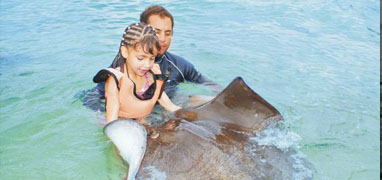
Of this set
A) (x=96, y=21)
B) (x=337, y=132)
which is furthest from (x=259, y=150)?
(x=96, y=21)

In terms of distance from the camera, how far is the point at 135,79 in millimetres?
3674

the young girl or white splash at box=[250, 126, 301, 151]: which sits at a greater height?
the young girl

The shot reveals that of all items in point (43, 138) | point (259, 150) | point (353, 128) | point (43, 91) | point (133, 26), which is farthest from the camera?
point (43, 91)

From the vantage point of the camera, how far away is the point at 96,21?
9414 mm

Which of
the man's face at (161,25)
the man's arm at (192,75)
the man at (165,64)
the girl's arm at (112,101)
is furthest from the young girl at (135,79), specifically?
the man's arm at (192,75)

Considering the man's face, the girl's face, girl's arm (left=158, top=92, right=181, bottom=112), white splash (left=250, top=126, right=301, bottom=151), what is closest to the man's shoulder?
the man's face

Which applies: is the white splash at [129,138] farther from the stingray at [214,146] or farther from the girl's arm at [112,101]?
the girl's arm at [112,101]

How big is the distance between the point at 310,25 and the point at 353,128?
19.5 ft

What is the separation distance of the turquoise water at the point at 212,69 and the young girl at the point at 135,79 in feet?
1.65

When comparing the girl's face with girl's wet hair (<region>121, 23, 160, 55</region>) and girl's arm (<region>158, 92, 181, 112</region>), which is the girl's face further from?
girl's arm (<region>158, 92, 181, 112</region>)

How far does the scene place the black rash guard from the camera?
4.39 meters

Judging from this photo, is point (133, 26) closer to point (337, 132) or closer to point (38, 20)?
point (337, 132)

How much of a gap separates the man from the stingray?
801mm

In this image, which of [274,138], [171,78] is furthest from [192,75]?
[274,138]
